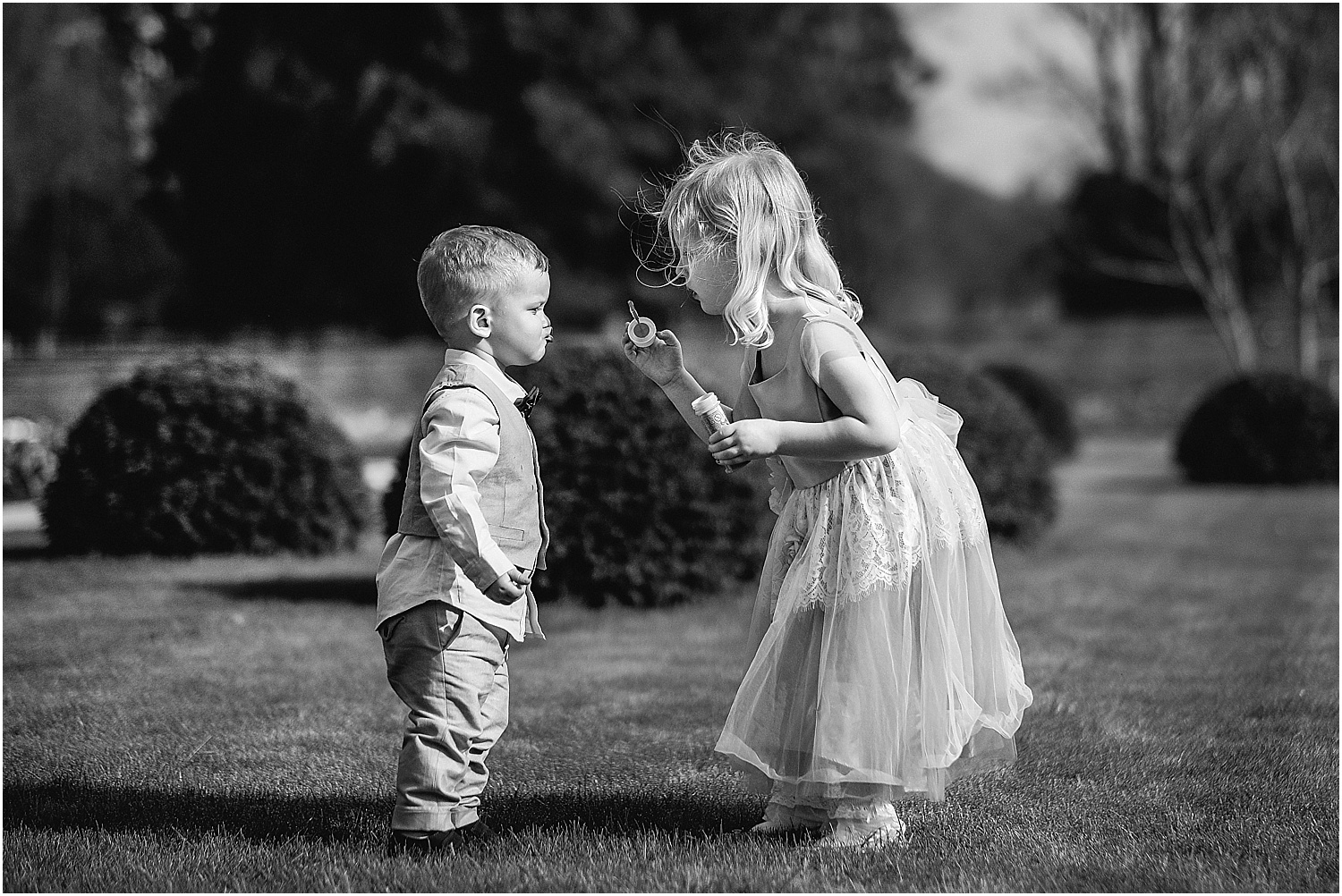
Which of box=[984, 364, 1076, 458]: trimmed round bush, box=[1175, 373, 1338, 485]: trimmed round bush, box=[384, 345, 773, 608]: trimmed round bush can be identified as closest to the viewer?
box=[384, 345, 773, 608]: trimmed round bush

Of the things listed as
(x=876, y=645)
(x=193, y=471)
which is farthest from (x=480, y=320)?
(x=193, y=471)

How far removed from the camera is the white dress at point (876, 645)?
3.07 m

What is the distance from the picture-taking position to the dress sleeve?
307 centimetres

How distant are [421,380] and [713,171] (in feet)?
65.3

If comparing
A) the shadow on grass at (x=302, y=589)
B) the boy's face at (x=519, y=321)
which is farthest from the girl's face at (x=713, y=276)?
the shadow on grass at (x=302, y=589)

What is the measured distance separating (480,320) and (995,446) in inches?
290

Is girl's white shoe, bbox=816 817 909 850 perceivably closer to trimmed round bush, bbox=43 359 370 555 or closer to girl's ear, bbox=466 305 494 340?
girl's ear, bbox=466 305 494 340

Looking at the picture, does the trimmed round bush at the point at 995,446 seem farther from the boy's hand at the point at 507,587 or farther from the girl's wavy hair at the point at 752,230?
the boy's hand at the point at 507,587

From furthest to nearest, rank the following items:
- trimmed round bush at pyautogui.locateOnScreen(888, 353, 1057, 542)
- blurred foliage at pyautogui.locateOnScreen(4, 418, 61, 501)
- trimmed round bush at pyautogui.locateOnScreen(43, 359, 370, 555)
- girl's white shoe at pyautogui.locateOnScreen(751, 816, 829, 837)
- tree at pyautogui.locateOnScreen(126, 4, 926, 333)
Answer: tree at pyautogui.locateOnScreen(126, 4, 926, 333)
blurred foliage at pyautogui.locateOnScreen(4, 418, 61, 501)
trimmed round bush at pyautogui.locateOnScreen(888, 353, 1057, 542)
trimmed round bush at pyautogui.locateOnScreen(43, 359, 370, 555)
girl's white shoe at pyautogui.locateOnScreen(751, 816, 829, 837)

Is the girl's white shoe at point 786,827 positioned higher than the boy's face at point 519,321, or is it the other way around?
the boy's face at point 519,321

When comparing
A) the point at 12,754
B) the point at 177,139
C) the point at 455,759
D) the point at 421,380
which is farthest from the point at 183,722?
the point at 177,139

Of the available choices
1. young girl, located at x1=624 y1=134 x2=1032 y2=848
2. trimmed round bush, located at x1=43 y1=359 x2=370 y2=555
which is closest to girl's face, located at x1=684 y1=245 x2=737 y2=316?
young girl, located at x1=624 y1=134 x2=1032 y2=848

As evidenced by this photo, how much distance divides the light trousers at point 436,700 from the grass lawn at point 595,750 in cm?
13

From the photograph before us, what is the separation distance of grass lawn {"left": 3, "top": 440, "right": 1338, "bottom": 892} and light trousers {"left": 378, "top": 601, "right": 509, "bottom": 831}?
132 mm
